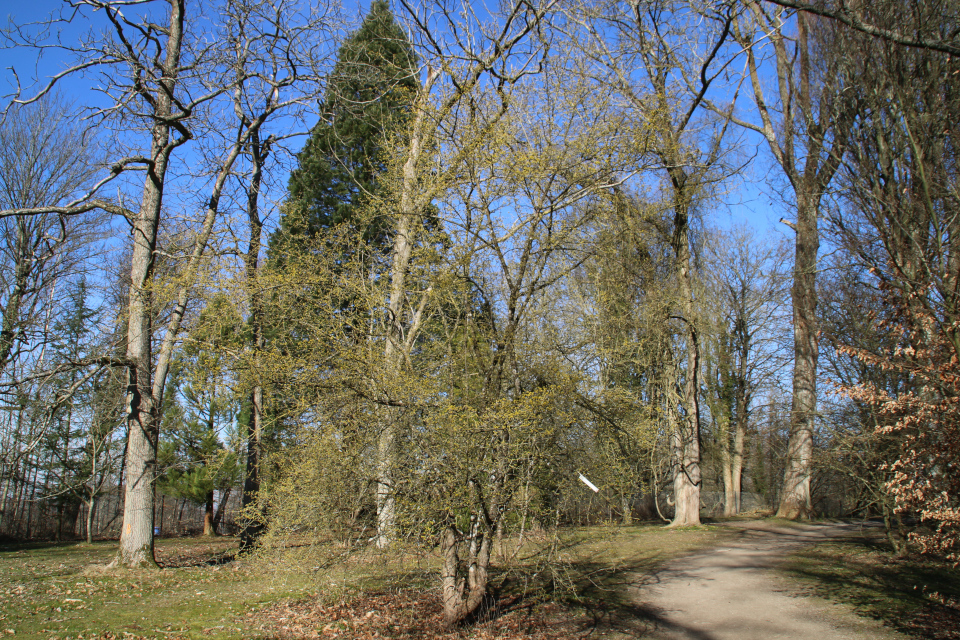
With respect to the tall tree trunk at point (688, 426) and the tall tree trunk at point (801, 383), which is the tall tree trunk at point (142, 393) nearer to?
the tall tree trunk at point (688, 426)

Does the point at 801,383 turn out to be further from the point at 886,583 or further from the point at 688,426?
the point at 886,583

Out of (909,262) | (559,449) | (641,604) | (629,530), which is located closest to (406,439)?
(559,449)

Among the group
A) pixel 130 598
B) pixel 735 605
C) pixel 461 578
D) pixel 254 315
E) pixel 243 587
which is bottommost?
pixel 243 587

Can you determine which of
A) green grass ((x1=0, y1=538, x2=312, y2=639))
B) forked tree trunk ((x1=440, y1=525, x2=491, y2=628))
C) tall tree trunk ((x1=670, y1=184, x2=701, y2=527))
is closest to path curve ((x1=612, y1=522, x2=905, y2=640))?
forked tree trunk ((x1=440, y1=525, x2=491, y2=628))

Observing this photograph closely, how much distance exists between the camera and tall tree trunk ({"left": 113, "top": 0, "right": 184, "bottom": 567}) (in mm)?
8273

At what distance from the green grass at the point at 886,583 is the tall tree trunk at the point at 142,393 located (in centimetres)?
917

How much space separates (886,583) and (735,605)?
2.02 m

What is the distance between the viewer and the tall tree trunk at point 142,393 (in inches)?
326

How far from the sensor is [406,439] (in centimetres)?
512

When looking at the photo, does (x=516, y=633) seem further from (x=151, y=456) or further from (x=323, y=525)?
(x=151, y=456)

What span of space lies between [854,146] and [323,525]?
6.52m

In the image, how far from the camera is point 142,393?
335 inches

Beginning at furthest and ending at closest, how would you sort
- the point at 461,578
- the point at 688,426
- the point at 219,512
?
the point at 219,512 < the point at 688,426 < the point at 461,578

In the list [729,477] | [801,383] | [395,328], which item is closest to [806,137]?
[395,328]
